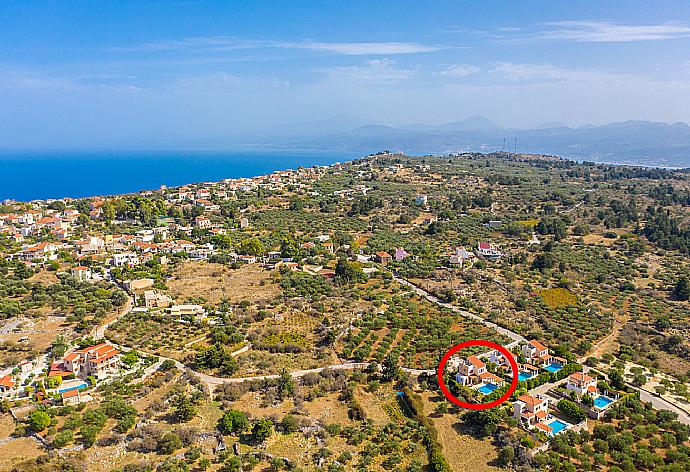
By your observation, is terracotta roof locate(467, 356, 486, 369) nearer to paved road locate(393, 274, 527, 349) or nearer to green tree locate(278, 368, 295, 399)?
paved road locate(393, 274, 527, 349)

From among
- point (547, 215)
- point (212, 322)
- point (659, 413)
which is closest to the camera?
point (659, 413)

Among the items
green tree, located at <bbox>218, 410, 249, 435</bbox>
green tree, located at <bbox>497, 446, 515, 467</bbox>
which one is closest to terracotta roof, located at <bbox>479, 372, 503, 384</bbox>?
green tree, located at <bbox>497, 446, 515, 467</bbox>

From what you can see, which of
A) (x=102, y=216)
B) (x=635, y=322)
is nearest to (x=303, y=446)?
(x=635, y=322)

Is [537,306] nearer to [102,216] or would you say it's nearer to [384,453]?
[384,453]

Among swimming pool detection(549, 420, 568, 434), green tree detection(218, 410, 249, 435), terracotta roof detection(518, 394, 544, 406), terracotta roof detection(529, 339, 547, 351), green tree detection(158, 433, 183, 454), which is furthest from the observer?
terracotta roof detection(529, 339, 547, 351)

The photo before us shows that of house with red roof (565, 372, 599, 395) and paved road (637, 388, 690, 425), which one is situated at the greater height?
house with red roof (565, 372, 599, 395)

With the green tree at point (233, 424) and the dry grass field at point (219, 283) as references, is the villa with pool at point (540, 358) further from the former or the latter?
the dry grass field at point (219, 283)
